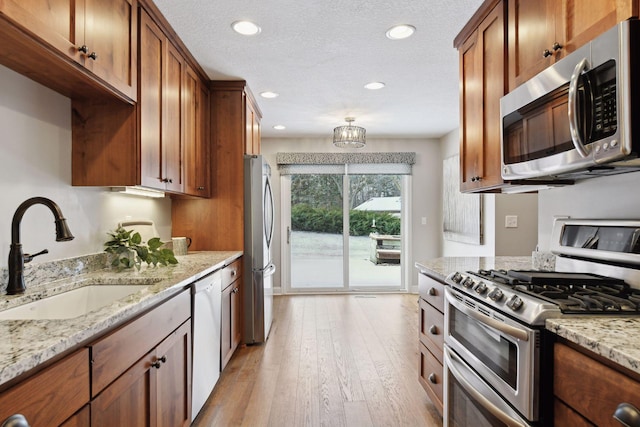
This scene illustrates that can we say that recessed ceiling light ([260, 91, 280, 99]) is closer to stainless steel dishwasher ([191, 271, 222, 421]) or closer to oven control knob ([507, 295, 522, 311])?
stainless steel dishwasher ([191, 271, 222, 421])

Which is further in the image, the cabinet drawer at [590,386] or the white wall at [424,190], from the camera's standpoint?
the white wall at [424,190]

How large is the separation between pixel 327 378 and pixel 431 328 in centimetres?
97

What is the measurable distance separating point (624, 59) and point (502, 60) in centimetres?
89

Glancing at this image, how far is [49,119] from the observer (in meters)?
1.79

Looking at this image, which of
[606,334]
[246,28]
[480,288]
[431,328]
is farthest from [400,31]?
[606,334]

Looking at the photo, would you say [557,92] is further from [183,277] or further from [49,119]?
[49,119]

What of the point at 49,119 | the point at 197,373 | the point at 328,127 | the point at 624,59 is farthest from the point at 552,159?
the point at 328,127

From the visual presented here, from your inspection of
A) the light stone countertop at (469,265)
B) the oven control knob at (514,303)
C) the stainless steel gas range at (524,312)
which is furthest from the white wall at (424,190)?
the oven control knob at (514,303)

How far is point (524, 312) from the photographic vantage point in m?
1.13

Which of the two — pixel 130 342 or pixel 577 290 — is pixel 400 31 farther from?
pixel 130 342

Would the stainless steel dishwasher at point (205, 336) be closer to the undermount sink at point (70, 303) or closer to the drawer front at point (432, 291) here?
the undermount sink at point (70, 303)

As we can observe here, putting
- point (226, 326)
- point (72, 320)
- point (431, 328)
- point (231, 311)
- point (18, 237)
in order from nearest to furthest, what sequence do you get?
point (72, 320), point (18, 237), point (431, 328), point (226, 326), point (231, 311)

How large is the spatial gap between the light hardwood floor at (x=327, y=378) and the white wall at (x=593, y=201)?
4.37ft

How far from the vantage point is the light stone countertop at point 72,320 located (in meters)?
0.82
